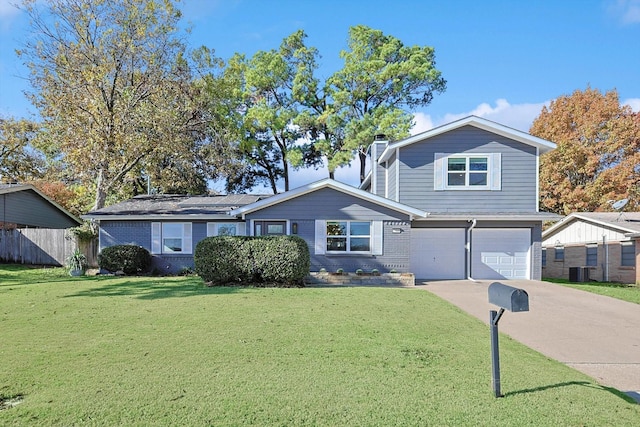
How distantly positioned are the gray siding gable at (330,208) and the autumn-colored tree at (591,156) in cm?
1892

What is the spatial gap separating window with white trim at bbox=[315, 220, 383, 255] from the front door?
4.69ft

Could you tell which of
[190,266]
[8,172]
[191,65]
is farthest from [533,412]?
[8,172]

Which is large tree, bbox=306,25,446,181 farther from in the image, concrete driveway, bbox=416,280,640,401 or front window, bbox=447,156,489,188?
concrete driveway, bbox=416,280,640,401

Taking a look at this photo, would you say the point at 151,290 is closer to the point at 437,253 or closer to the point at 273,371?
the point at 273,371

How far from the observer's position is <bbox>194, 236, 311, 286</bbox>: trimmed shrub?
Answer: 43.1 feet

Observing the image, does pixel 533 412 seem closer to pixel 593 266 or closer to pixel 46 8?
pixel 593 266

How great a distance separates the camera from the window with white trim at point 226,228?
17312mm

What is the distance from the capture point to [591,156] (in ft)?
91.2

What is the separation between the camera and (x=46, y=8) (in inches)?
739

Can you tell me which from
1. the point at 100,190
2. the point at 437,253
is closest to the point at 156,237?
the point at 100,190

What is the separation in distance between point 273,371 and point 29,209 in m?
24.8

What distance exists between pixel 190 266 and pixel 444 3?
45.3 feet

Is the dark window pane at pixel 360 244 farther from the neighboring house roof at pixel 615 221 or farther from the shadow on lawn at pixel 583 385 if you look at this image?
the shadow on lawn at pixel 583 385

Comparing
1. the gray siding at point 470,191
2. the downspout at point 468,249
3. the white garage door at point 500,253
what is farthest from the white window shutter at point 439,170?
the white garage door at point 500,253
